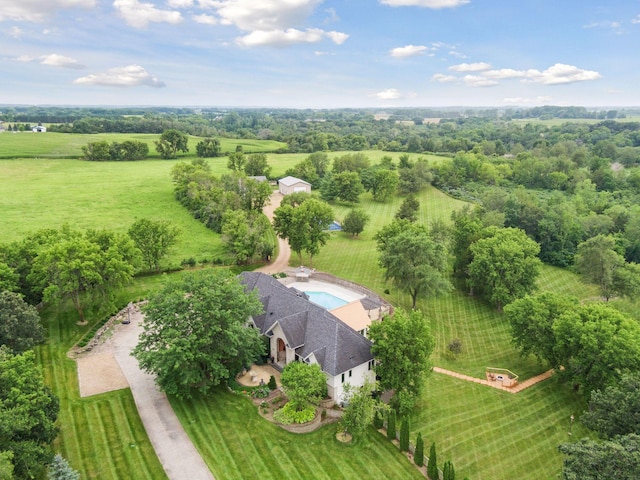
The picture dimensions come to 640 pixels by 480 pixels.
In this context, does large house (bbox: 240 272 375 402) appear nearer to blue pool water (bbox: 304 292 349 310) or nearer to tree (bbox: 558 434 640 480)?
blue pool water (bbox: 304 292 349 310)

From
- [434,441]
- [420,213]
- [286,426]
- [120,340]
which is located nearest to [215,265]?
[120,340]

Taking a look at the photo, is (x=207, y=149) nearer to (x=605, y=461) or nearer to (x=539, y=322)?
(x=539, y=322)

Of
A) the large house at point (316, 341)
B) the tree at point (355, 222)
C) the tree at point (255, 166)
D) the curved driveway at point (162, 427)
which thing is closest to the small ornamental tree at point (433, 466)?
the large house at point (316, 341)

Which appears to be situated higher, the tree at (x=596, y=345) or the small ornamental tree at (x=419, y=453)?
the tree at (x=596, y=345)

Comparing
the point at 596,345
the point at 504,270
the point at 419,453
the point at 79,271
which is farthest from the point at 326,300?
the point at 596,345

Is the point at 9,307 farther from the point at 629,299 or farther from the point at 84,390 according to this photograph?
the point at 629,299

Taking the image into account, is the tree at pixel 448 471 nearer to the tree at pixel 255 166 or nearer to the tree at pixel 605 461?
the tree at pixel 605 461
